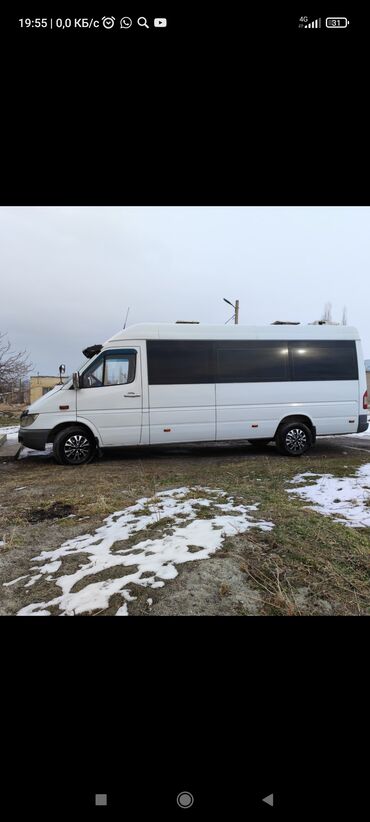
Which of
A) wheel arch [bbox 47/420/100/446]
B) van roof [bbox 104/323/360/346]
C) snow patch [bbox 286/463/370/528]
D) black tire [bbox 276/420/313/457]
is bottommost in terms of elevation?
snow patch [bbox 286/463/370/528]

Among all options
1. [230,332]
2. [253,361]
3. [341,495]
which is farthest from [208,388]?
[341,495]

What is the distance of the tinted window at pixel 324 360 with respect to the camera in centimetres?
723

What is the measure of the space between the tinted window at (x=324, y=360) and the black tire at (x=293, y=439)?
1084mm

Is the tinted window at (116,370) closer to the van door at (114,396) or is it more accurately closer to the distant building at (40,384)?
the van door at (114,396)

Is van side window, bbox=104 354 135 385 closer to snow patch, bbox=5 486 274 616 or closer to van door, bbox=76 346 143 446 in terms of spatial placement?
van door, bbox=76 346 143 446

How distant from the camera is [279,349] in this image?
7211 mm

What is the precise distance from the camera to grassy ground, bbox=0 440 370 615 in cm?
189

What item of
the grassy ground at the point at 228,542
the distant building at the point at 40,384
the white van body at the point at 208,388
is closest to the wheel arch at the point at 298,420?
the white van body at the point at 208,388

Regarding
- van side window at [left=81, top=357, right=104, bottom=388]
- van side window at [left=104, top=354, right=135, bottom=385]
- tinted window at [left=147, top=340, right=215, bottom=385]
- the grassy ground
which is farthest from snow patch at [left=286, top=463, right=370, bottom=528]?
van side window at [left=81, top=357, right=104, bottom=388]

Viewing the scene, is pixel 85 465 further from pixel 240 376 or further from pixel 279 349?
pixel 279 349
